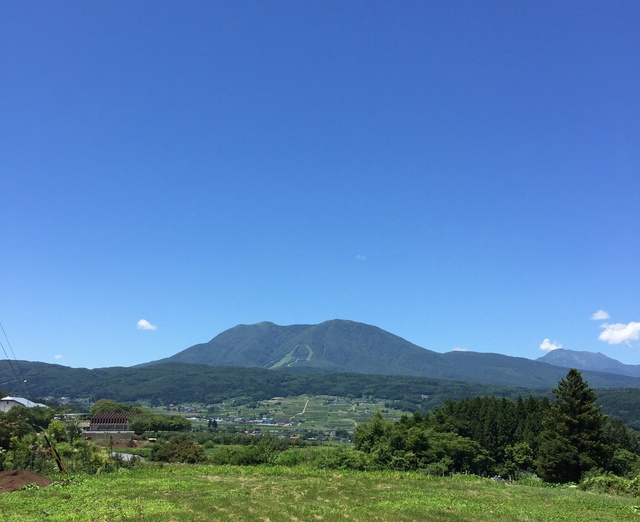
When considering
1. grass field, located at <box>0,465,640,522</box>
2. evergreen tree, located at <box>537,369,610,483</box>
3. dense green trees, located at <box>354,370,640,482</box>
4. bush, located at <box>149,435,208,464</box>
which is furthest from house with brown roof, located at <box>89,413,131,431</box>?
evergreen tree, located at <box>537,369,610,483</box>

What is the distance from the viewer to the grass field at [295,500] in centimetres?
1728

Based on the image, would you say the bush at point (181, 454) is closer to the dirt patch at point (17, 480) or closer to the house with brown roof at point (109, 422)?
the dirt patch at point (17, 480)

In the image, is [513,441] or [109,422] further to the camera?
[109,422]

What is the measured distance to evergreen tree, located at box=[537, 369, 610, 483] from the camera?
4078 cm

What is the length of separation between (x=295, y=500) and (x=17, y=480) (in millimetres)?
14609

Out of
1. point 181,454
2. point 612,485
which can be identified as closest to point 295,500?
point 612,485

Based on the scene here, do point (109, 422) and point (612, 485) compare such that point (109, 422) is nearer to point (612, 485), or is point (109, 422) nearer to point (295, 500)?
point (295, 500)

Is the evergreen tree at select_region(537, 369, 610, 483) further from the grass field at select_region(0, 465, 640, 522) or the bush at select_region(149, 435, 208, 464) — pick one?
the bush at select_region(149, 435, 208, 464)

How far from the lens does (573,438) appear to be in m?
41.6

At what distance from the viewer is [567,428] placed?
42.3 metres

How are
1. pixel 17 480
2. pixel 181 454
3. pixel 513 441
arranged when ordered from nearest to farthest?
1. pixel 17 480
2. pixel 181 454
3. pixel 513 441

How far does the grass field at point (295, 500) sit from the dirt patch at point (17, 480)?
4.57 ft

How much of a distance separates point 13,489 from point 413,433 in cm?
3483

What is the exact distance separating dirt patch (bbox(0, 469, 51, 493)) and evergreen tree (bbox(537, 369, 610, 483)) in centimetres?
4065
